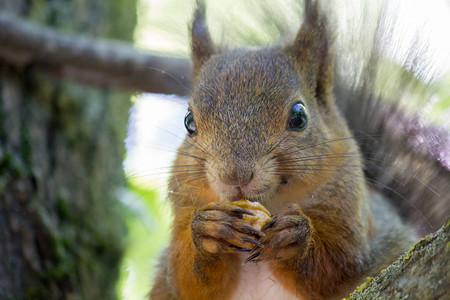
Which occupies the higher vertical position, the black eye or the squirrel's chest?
the black eye

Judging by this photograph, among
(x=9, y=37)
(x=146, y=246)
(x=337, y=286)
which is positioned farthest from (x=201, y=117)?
(x=146, y=246)

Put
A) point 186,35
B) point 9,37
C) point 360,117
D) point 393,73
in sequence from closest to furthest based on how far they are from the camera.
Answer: point 393,73 < point 360,117 < point 186,35 < point 9,37

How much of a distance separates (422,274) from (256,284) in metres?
0.89

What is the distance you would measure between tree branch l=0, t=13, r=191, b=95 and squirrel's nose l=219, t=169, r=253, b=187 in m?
1.17

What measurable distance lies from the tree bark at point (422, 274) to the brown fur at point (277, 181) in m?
0.46

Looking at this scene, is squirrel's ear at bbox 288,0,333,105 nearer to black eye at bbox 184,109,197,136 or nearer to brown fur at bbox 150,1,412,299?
brown fur at bbox 150,1,412,299

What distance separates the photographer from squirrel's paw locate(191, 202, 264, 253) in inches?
55.9

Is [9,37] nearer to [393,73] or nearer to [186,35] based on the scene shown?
[186,35]

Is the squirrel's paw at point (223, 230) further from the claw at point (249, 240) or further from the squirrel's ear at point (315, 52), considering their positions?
the squirrel's ear at point (315, 52)

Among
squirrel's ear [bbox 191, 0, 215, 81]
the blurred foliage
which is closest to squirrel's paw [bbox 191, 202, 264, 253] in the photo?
squirrel's ear [bbox 191, 0, 215, 81]

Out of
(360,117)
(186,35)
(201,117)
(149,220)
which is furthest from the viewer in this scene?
(149,220)

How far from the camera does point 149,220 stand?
2990 millimetres

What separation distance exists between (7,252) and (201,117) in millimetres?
1298

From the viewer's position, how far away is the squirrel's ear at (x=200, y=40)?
2.12 meters
